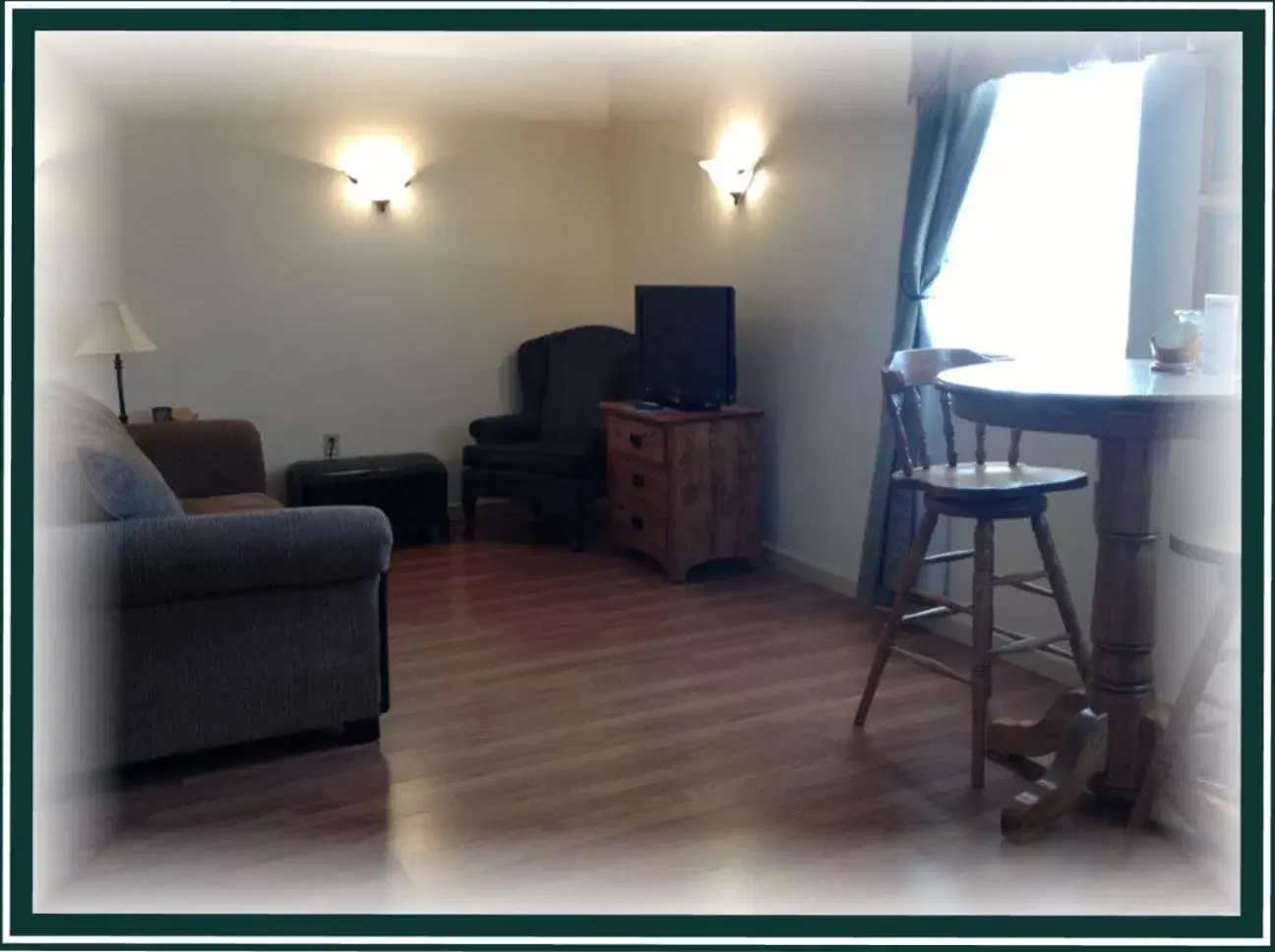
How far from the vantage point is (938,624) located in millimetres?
4184

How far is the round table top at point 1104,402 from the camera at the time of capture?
2.42 m

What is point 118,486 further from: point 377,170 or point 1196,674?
point 377,170

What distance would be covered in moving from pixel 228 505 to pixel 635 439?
1.57m

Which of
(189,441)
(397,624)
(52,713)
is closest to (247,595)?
(52,713)

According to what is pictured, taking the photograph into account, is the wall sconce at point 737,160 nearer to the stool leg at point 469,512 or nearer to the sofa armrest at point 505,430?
the sofa armrest at point 505,430

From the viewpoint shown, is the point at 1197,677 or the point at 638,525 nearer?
the point at 1197,677

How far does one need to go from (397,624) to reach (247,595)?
1.35 meters

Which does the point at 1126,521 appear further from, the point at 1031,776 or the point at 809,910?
the point at 809,910

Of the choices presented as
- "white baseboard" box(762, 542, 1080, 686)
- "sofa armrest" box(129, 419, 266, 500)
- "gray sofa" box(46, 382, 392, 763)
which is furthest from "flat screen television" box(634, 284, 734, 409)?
"gray sofa" box(46, 382, 392, 763)

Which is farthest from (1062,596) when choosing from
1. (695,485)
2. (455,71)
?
(455,71)

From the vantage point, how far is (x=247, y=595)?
3.03 meters

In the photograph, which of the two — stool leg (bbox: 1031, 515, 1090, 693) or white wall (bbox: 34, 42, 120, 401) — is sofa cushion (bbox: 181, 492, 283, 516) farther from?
stool leg (bbox: 1031, 515, 1090, 693)

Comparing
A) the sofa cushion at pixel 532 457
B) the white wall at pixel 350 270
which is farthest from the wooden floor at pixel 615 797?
the white wall at pixel 350 270

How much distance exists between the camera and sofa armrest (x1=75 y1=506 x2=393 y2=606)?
2.86 metres
